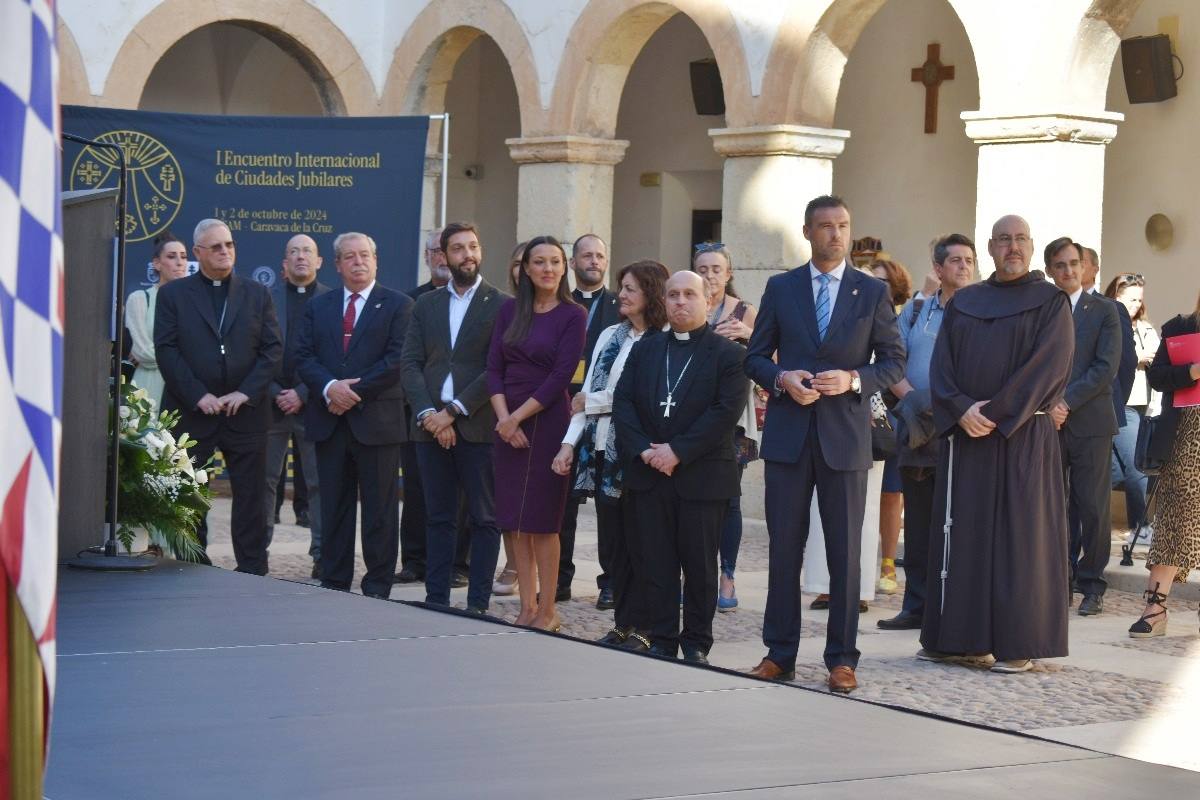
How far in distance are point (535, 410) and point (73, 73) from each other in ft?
26.2

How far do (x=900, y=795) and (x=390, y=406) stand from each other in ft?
17.0

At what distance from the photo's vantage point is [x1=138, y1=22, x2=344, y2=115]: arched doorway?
17.5 m

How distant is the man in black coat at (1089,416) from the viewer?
27.4 feet

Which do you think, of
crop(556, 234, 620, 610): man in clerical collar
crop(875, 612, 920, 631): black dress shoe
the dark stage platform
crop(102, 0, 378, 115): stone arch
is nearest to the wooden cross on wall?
crop(102, 0, 378, 115): stone arch

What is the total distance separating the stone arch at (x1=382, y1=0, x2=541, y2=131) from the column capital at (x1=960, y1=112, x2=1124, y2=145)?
4.45m

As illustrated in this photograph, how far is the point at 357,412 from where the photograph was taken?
805cm

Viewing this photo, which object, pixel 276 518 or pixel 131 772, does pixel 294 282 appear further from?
pixel 131 772

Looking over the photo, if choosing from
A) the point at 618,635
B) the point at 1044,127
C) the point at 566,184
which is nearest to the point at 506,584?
the point at 618,635

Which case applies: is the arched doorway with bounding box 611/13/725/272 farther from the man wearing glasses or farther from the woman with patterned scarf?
the woman with patterned scarf

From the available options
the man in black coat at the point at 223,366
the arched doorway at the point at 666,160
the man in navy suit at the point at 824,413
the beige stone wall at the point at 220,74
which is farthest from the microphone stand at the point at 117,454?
the beige stone wall at the point at 220,74

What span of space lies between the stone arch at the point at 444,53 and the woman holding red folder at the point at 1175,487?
7049 mm

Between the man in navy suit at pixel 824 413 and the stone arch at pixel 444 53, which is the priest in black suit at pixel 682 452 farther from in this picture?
the stone arch at pixel 444 53

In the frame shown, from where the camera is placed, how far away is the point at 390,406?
8117 millimetres

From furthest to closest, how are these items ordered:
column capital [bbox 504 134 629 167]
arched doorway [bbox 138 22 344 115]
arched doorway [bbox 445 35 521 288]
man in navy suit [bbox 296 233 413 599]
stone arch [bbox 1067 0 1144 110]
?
arched doorway [bbox 445 35 521 288] → arched doorway [bbox 138 22 344 115] → column capital [bbox 504 134 629 167] → stone arch [bbox 1067 0 1144 110] → man in navy suit [bbox 296 233 413 599]
